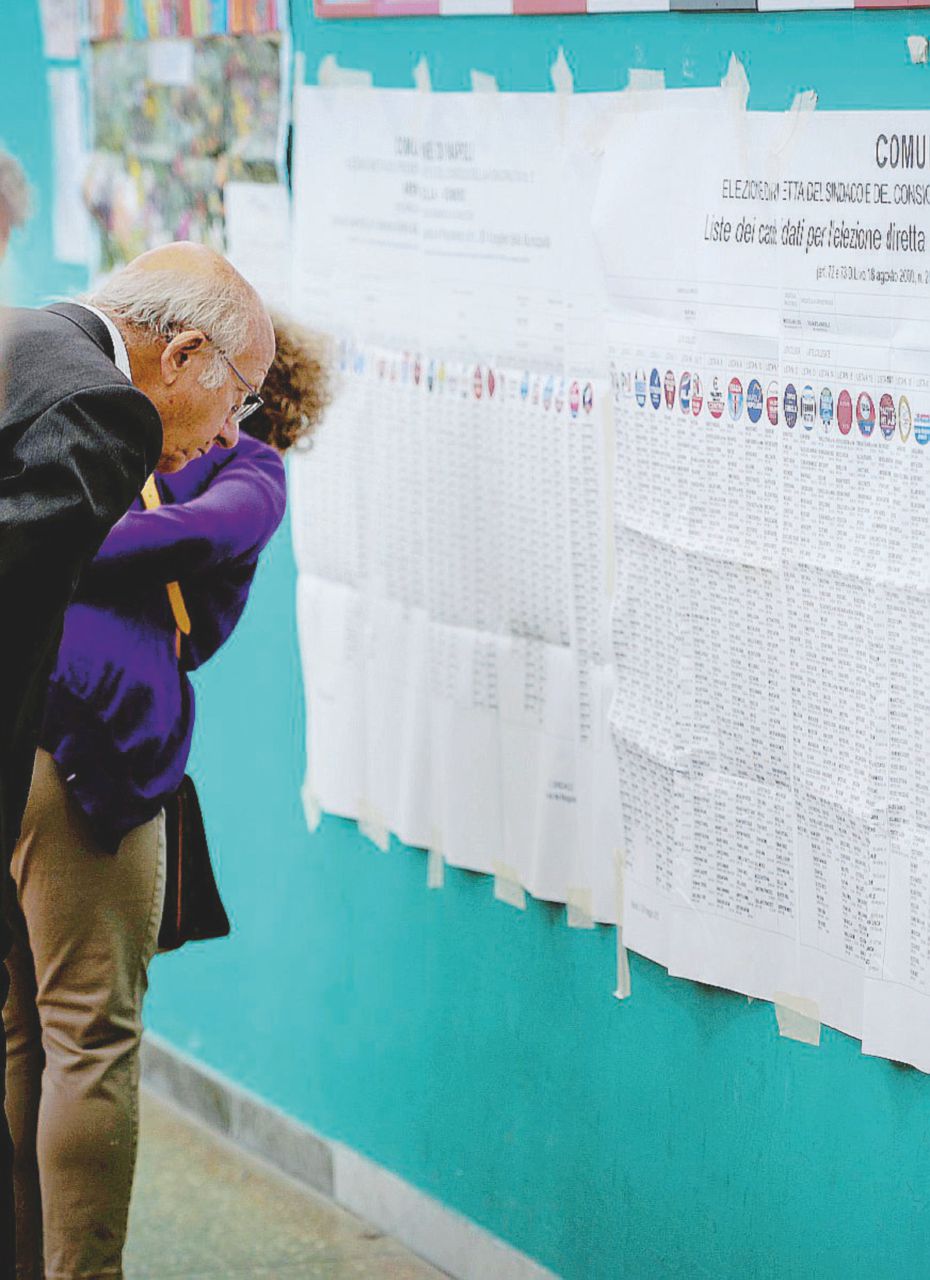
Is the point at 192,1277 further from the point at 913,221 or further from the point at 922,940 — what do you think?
the point at 913,221

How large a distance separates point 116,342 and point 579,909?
3.51ft

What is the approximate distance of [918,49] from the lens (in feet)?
6.73

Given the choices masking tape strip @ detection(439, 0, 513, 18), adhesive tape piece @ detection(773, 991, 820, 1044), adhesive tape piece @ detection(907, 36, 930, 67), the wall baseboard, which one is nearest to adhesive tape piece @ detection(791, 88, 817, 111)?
adhesive tape piece @ detection(907, 36, 930, 67)

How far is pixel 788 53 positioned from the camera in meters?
2.20

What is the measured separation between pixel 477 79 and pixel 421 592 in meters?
0.74

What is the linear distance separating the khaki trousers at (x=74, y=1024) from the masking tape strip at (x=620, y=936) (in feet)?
2.05

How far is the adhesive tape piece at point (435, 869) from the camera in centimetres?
306

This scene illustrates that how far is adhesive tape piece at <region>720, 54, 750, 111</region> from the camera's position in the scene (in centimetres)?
225

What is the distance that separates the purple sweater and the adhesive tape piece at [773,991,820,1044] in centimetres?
86

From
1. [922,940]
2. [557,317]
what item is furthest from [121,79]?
[922,940]

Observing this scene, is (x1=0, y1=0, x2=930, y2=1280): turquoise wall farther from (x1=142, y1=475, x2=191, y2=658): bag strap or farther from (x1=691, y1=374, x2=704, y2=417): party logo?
(x1=142, y1=475, x2=191, y2=658): bag strap

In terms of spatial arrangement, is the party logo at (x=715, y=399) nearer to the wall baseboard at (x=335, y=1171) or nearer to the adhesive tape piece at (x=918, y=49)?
the adhesive tape piece at (x=918, y=49)

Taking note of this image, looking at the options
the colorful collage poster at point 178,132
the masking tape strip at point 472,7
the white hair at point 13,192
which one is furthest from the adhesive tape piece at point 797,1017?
the white hair at point 13,192

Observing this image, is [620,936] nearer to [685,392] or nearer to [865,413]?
[685,392]
